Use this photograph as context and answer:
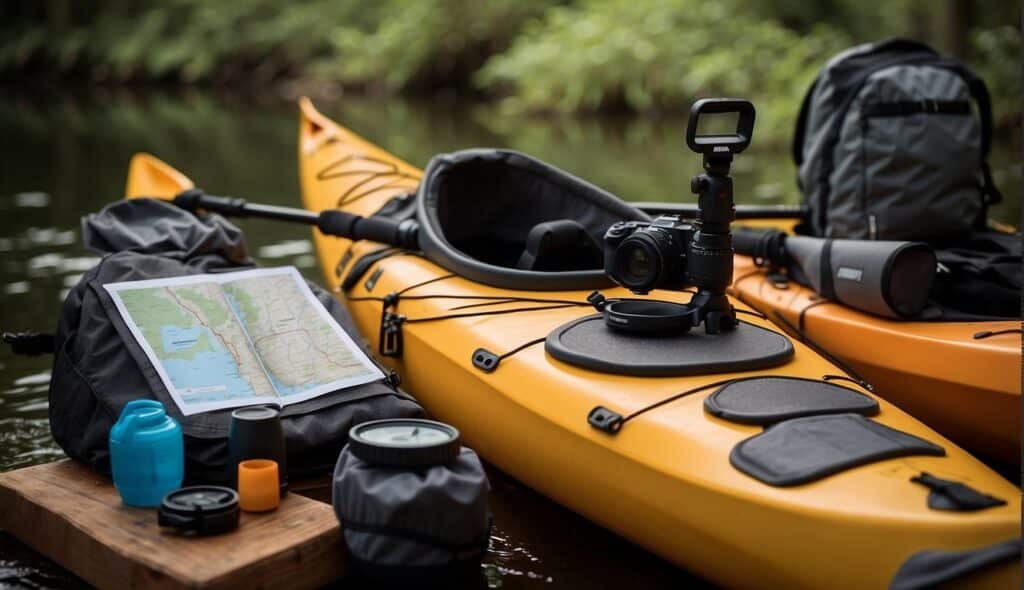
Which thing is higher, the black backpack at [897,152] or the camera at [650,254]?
the black backpack at [897,152]

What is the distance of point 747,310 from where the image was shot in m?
2.81

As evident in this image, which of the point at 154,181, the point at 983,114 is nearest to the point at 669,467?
the point at 983,114

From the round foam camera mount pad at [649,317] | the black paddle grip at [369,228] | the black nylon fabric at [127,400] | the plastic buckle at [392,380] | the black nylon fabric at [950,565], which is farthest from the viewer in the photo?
the black paddle grip at [369,228]

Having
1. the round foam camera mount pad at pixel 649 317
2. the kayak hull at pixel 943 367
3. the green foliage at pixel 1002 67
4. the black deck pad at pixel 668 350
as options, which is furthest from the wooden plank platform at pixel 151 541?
the green foliage at pixel 1002 67

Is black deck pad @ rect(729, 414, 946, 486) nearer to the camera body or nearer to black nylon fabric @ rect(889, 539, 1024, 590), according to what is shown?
black nylon fabric @ rect(889, 539, 1024, 590)

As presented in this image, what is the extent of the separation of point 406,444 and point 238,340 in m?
0.93

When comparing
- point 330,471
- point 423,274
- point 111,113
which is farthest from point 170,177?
point 111,113

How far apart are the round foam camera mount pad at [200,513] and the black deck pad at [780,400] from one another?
982 mm

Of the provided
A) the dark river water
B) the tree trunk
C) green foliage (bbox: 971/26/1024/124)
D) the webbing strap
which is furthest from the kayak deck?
green foliage (bbox: 971/26/1024/124)

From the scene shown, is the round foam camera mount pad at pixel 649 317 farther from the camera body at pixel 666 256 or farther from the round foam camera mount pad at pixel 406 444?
the round foam camera mount pad at pixel 406 444

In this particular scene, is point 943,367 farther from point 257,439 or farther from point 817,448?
point 257,439

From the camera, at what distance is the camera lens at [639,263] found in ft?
8.21

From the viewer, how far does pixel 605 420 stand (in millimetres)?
2188

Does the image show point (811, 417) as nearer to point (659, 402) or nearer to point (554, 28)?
point (659, 402)
